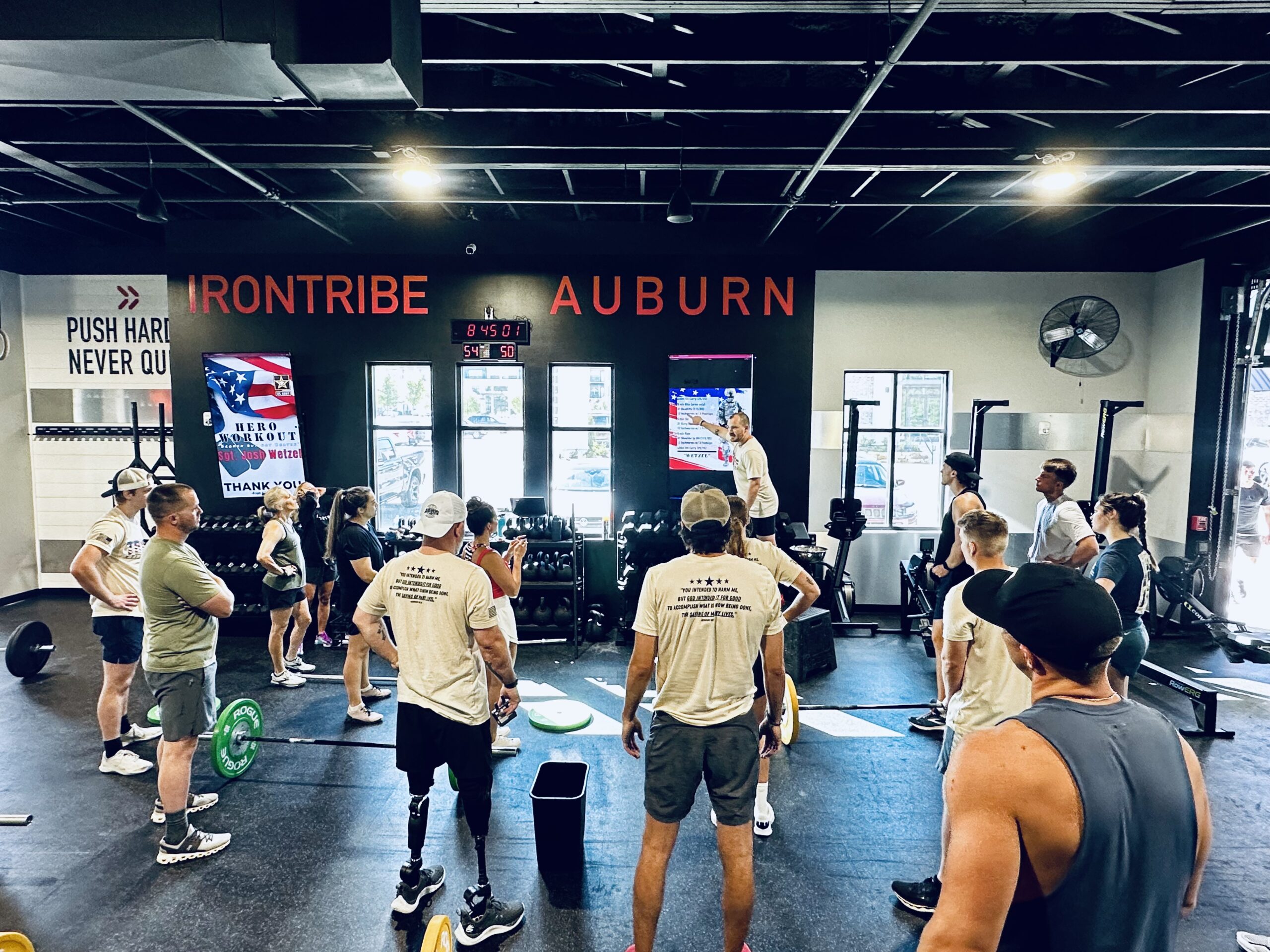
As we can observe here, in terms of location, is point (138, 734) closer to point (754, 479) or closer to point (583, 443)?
point (583, 443)

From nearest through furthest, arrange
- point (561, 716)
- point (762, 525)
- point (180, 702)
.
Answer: point (180, 702) < point (561, 716) < point (762, 525)

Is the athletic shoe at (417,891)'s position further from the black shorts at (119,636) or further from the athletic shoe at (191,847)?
the black shorts at (119,636)

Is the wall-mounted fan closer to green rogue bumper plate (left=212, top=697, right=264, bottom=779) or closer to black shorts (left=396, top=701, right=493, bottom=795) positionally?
black shorts (left=396, top=701, right=493, bottom=795)

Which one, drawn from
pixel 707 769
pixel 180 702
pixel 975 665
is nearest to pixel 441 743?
pixel 707 769

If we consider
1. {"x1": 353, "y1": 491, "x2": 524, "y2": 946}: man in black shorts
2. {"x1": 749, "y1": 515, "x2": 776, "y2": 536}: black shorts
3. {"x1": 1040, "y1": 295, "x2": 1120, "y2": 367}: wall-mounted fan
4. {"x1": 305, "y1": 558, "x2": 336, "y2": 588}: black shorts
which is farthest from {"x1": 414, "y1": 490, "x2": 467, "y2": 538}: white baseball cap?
{"x1": 1040, "y1": 295, "x2": 1120, "y2": 367}: wall-mounted fan

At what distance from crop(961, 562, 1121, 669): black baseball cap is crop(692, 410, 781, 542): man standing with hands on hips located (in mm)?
5089

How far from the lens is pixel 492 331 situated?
7332mm

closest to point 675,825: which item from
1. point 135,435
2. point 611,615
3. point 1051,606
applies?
point 1051,606

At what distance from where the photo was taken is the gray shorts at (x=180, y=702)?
10.5ft

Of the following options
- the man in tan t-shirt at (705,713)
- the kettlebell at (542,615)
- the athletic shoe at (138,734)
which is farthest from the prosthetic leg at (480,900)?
the kettlebell at (542,615)

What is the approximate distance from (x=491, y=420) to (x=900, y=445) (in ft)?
15.7

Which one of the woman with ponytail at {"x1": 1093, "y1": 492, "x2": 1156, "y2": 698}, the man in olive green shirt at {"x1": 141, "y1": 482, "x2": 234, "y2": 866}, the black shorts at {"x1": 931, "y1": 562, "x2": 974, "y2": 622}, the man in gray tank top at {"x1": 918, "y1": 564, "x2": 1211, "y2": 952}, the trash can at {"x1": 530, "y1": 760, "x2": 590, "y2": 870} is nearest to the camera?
the man in gray tank top at {"x1": 918, "y1": 564, "x2": 1211, "y2": 952}

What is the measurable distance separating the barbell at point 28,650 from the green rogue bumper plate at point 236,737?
2991 millimetres

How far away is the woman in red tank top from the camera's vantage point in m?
3.74
